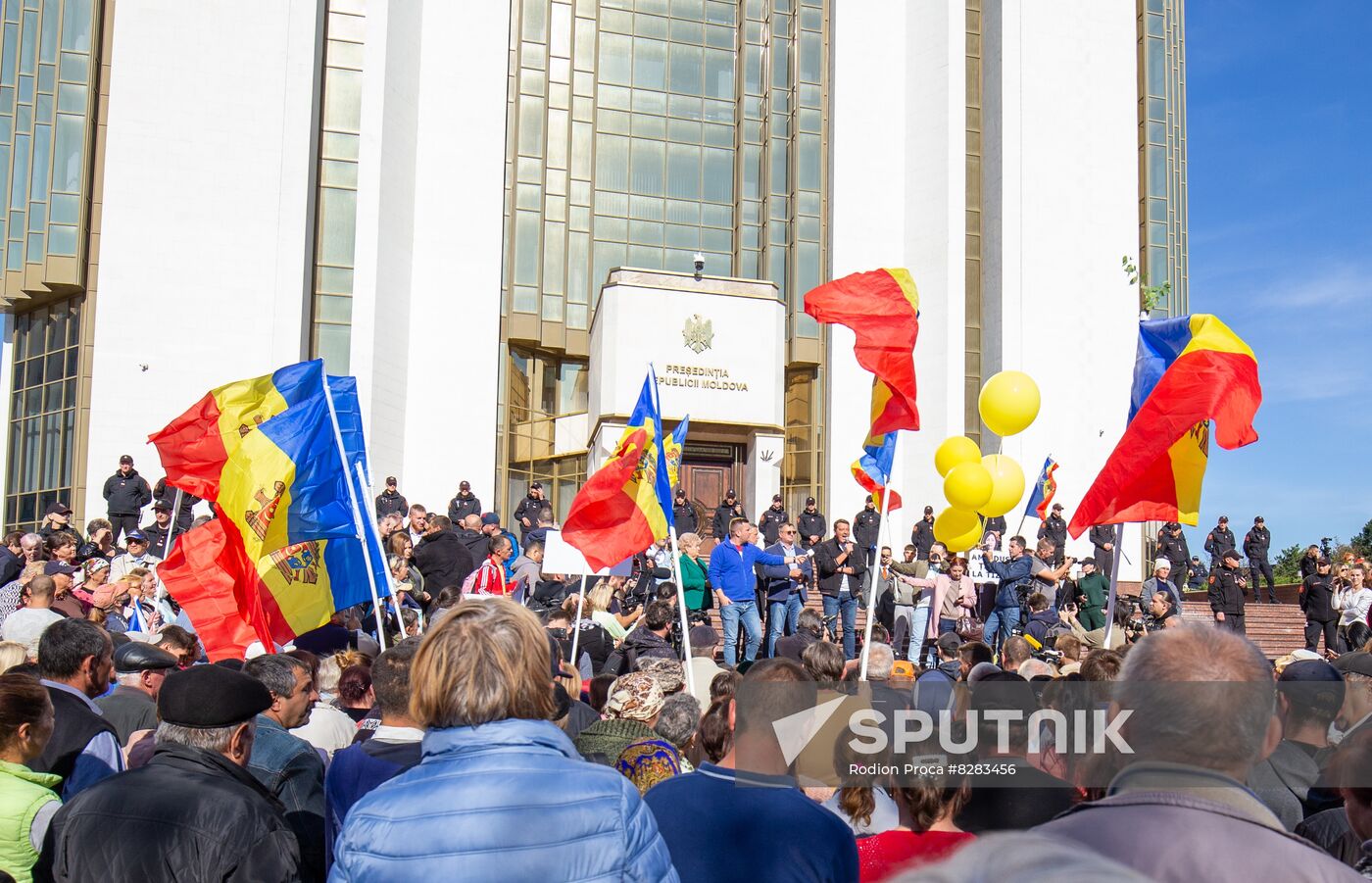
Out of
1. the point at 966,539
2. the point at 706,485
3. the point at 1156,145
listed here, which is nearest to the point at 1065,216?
the point at 1156,145

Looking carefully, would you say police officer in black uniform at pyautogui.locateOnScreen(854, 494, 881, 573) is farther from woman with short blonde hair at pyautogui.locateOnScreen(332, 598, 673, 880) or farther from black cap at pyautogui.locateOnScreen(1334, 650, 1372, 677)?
woman with short blonde hair at pyautogui.locateOnScreen(332, 598, 673, 880)

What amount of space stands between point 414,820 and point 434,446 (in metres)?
26.8

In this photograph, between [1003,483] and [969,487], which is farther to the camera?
[1003,483]

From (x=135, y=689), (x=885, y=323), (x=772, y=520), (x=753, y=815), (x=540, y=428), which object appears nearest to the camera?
(x=753, y=815)

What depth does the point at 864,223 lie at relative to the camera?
31.4m

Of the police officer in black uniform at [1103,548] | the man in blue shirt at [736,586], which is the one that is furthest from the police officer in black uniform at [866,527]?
the man in blue shirt at [736,586]

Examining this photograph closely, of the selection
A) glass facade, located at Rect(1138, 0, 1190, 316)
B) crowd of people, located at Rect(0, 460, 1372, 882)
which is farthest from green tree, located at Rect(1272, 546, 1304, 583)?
crowd of people, located at Rect(0, 460, 1372, 882)

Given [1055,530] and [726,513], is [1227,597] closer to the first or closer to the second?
[1055,530]

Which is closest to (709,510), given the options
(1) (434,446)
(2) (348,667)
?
(1) (434,446)

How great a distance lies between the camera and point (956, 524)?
13648 mm

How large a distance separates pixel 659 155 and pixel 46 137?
1485cm

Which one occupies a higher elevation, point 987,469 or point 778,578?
point 987,469

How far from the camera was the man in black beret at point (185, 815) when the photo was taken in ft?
10.8

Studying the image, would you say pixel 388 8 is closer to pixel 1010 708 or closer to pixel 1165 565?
pixel 1165 565
